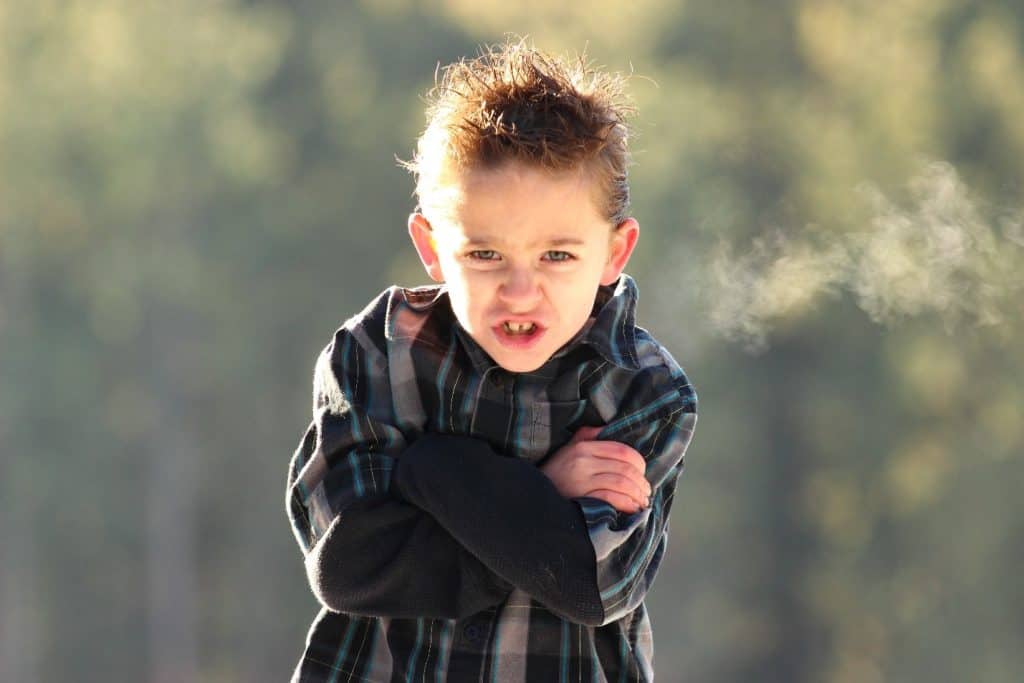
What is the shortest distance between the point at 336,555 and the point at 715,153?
986 cm

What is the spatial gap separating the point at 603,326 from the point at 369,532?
450 millimetres

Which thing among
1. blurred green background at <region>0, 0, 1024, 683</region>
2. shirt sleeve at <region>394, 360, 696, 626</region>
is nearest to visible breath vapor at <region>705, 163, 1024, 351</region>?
shirt sleeve at <region>394, 360, 696, 626</region>

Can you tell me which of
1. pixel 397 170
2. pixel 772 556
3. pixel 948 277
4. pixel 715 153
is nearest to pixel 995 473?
pixel 772 556

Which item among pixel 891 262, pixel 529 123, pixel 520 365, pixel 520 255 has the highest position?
pixel 891 262

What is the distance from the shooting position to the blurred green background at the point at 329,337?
13.6 m

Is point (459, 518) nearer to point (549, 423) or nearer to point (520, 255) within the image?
point (549, 423)

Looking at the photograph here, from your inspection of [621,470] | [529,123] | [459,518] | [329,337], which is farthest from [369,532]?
[329,337]

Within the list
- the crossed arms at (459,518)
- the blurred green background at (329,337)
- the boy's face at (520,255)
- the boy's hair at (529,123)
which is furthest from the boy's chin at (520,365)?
the blurred green background at (329,337)

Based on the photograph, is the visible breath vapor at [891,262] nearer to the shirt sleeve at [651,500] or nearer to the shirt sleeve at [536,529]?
the shirt sleeve at [651,500]

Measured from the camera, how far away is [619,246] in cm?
215

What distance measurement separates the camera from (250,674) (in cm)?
1828

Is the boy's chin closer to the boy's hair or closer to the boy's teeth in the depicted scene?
the boy's teeth

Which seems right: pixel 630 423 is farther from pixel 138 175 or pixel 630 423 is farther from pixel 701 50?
pixel 138 175

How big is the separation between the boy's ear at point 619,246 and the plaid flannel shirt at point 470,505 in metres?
0.07
